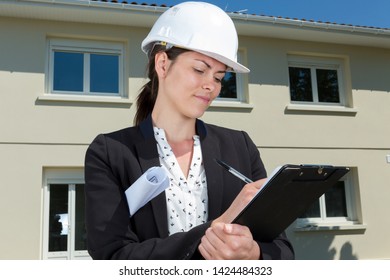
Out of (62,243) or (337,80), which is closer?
(62,243)

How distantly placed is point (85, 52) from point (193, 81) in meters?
7.85

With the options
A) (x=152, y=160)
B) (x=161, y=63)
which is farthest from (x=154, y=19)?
(x=152, y=160)

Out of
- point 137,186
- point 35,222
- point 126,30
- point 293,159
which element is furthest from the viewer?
point 293,159

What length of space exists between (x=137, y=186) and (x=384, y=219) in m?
9.76

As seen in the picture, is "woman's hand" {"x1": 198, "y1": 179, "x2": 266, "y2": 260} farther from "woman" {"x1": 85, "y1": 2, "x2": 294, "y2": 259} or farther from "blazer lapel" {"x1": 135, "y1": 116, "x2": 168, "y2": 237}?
"blazer lapel" {"x1": 135, "y1": 116, "x2": 168, "y2": 237}

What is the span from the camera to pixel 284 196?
122 cm

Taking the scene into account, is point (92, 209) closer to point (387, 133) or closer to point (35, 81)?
point (35, 81)

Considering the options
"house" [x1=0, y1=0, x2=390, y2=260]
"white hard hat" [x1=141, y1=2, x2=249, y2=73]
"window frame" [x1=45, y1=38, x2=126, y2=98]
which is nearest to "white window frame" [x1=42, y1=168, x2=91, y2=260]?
"house" [x1=0, y1=0, x2=390, y2=260]

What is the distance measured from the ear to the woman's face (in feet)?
0.04

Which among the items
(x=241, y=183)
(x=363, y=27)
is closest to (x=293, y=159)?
(x=363, y=27)

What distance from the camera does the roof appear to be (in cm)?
784

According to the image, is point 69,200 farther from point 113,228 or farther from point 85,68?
point 113,228
